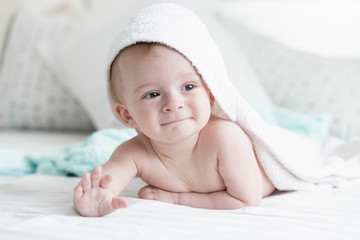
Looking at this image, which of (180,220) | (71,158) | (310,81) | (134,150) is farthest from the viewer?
(310,81)

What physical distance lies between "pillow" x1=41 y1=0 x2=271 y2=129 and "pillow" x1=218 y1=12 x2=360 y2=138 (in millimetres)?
102

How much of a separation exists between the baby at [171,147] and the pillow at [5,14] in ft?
5.82

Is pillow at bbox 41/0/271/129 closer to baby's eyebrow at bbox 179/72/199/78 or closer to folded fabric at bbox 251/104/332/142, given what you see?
folded fabric at bbox 251/104/332/142

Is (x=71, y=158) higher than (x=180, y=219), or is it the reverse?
(x=71, y=158)

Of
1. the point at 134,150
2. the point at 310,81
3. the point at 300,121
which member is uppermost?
the point at 310,81

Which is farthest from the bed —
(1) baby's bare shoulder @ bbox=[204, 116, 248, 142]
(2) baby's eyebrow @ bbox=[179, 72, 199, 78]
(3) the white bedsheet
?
(2) baby's eyebrow @ bbox=[179, 72, 199, 78]

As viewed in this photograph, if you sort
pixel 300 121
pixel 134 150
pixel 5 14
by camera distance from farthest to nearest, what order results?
pixel 5 14, pixel 300 121, pixel 134 150

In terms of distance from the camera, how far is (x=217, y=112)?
1.12 metres

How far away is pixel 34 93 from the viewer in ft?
7.25

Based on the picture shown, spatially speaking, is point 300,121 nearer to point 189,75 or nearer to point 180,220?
point 189,75

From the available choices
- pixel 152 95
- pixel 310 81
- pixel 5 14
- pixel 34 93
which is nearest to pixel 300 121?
pixel 310 81

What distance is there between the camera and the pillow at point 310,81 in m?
1.86

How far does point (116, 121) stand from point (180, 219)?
3.56 ft

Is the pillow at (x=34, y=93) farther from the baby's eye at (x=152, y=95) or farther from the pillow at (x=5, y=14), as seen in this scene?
the baby's eye at (x=152, y=95)
